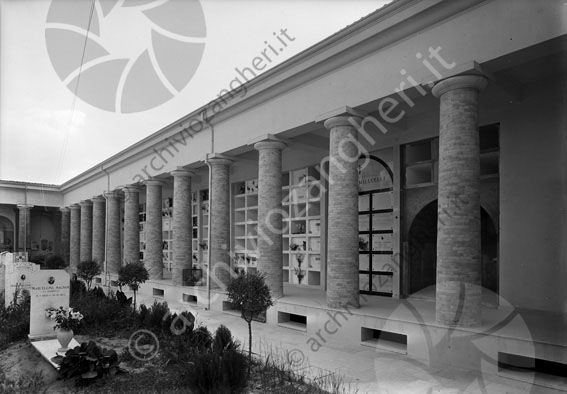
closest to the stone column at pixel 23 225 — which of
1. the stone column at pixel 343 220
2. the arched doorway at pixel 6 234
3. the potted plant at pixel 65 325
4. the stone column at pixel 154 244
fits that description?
the arched doorway at pixel 6 234

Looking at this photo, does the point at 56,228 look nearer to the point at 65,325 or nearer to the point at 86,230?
the point at 86,230

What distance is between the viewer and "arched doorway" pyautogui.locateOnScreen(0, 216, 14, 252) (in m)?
34.1

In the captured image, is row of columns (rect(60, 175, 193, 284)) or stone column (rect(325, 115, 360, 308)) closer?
stone column (rect(325, 115, 360, 308))

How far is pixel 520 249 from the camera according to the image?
10.0 metres

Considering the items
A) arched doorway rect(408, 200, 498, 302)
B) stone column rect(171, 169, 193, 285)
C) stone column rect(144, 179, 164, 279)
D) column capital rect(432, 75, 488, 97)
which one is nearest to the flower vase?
column capital rect(432, 75, 488, 97)

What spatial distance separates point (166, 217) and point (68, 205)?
1118 cm

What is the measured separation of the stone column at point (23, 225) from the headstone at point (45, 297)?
2524 centimetres

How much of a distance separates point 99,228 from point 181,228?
10808mm

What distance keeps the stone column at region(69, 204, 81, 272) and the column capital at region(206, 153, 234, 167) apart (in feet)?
62.1

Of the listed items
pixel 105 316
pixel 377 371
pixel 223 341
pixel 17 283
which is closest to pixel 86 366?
pixel 223 341

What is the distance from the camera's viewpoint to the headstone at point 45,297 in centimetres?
983

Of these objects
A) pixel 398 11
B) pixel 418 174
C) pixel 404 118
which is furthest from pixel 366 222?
pixel 398 11

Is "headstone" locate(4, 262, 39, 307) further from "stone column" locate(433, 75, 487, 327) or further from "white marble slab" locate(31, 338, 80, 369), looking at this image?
"stone column" locate(433, 75, 487, 327)

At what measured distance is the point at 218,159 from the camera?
15695mm
